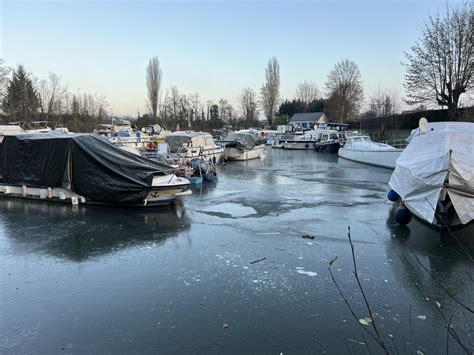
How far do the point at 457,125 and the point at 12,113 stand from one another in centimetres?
3674

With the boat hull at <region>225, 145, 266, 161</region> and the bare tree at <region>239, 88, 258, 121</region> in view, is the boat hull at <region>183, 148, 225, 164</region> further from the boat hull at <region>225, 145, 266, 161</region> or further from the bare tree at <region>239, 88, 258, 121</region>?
the bare tree at <region>239, 88, 258, 121</region>

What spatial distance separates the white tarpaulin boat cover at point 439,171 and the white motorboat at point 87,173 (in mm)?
6381

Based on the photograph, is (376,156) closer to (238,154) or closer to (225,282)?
(238,154)

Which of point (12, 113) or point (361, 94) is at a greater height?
point (361, 94)

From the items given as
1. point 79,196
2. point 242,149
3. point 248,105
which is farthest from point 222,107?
point 79,196

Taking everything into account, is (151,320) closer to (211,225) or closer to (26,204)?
(211,225)

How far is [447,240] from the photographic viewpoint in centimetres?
829

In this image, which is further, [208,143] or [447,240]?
[208,143]

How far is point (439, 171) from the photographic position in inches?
336

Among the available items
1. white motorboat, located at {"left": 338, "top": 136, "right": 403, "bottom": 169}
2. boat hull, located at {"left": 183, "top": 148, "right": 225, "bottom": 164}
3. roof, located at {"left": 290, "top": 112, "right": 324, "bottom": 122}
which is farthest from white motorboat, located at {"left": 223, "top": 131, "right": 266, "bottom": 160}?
roof, located at {"left": 290, "top": 112, "right": 324, "bottom": 122}

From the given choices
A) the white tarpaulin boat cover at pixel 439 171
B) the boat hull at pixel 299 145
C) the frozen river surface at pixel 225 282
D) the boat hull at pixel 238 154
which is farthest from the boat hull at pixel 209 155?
the boat hull at pixel 299 145

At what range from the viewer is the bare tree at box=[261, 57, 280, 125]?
272 ft

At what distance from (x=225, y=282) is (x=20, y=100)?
3972 cm

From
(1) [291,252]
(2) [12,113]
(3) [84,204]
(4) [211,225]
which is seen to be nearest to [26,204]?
(3) [84,204]
